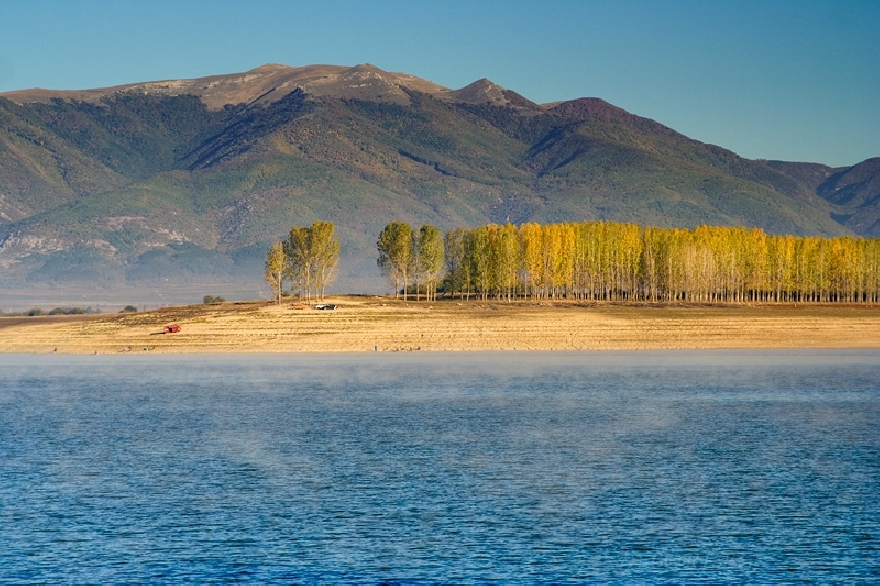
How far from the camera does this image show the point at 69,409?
72875mm

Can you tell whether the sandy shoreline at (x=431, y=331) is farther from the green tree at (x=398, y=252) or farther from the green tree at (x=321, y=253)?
the green tree at (x=321, y=253)

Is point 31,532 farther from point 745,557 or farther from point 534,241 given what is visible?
point 534,241

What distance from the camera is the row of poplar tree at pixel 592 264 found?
594 feet

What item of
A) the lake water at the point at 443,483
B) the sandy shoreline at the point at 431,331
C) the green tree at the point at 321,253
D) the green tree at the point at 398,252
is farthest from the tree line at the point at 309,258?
the lake water at the point at 443,483

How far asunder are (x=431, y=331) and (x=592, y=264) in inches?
2616

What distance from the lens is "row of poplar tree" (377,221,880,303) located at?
18112 centimetres

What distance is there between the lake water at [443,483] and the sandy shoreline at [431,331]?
39308 millimetres

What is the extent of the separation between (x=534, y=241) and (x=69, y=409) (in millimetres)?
121660

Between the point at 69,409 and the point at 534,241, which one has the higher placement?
the point at 534,241

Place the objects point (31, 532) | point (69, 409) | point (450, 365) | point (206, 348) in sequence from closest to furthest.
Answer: point (31, 532) → point (69, 409) → point (450, 365) → point (206, 348)

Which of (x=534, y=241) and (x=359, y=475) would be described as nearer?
(x=359, y=475)

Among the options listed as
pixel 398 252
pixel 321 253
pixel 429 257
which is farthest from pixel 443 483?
pixel 429 257

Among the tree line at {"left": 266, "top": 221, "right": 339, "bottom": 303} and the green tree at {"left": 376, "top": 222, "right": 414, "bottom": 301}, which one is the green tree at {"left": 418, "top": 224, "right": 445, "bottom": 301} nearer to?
the green tree at {"left": 376, "top": 222, "right": 414, "bottom": 301}

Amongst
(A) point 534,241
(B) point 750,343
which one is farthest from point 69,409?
(A) point 534,241
